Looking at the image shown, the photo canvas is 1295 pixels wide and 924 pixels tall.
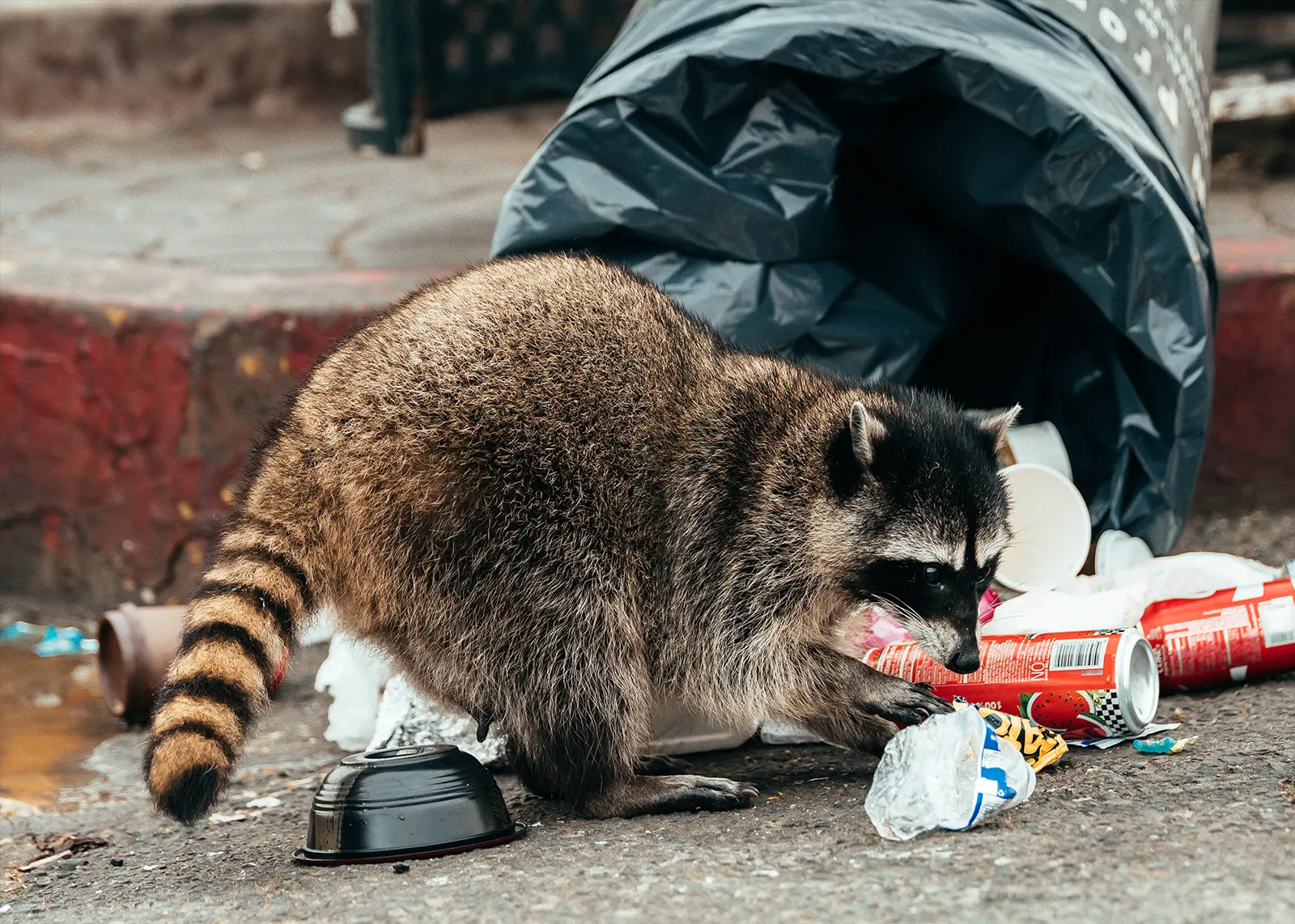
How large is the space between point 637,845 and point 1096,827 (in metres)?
0.75

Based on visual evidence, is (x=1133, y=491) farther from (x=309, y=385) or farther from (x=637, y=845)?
(x=309, y=385)

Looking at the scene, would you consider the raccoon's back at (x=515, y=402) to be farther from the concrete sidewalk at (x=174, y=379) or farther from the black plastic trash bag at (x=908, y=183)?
the concrete sidewalk at (x=174, y=379)

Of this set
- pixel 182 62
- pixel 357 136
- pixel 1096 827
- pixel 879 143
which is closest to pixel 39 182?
pixel 182 62

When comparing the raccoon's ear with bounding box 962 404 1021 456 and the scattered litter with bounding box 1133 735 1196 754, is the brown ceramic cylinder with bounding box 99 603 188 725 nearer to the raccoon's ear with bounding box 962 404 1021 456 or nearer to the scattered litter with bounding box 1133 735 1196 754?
the raccoon's ear with bounding box 962 404 1021 456

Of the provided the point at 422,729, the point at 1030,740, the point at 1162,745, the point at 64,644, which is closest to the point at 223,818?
the point at 422,729

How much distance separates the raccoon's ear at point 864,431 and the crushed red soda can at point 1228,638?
0.83 m

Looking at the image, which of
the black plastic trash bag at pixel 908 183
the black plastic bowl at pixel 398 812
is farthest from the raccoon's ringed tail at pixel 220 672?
the black plastic trash bag at pixel 908 183

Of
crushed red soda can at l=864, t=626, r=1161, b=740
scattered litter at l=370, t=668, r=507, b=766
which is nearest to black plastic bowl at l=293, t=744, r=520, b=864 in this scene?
scattered litter at l=370, t=668, r=507, b=766

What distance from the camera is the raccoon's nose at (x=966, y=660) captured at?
9.06ft

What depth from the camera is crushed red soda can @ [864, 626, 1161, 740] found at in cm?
279

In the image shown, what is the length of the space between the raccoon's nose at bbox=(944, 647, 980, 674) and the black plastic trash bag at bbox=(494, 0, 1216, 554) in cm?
104

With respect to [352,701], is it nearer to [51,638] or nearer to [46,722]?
[46,722]

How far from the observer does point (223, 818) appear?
3.07m

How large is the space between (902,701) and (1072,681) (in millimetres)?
322
